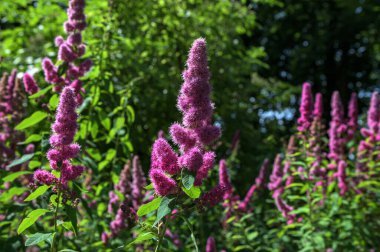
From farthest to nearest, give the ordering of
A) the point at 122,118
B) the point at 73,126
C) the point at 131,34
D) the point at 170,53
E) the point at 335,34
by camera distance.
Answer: the point at 335,34 → the point at 170,53 → the point at 131,34 → the point at 122,118 → the point at 73,126

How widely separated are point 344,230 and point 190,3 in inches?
210

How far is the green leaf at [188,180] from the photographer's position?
1.95m

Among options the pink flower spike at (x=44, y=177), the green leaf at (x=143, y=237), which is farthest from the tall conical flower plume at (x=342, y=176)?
the pink flower spike at (x=44, y=177)

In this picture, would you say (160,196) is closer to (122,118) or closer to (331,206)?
(122,118)

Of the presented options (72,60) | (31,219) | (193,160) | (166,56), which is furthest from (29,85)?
(166,56)

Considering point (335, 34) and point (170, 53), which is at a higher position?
point (335, 34)

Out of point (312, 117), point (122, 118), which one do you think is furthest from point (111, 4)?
point (312, 117)

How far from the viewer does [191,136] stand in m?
2.16

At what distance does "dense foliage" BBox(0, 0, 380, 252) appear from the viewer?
7.48 ft

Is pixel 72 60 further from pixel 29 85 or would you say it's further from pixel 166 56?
pixel 166 56

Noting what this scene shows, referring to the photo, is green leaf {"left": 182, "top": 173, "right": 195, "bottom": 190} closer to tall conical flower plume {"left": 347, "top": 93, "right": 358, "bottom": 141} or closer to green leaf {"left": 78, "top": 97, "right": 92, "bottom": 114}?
green leaf {"left": 78, "top": 97, "right": 92, "bottom": 114}

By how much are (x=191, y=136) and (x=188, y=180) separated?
24 cm

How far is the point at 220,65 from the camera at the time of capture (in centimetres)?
827

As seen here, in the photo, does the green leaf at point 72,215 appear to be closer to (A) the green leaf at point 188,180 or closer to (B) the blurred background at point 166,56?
(A) the green leaf at point 188,180
